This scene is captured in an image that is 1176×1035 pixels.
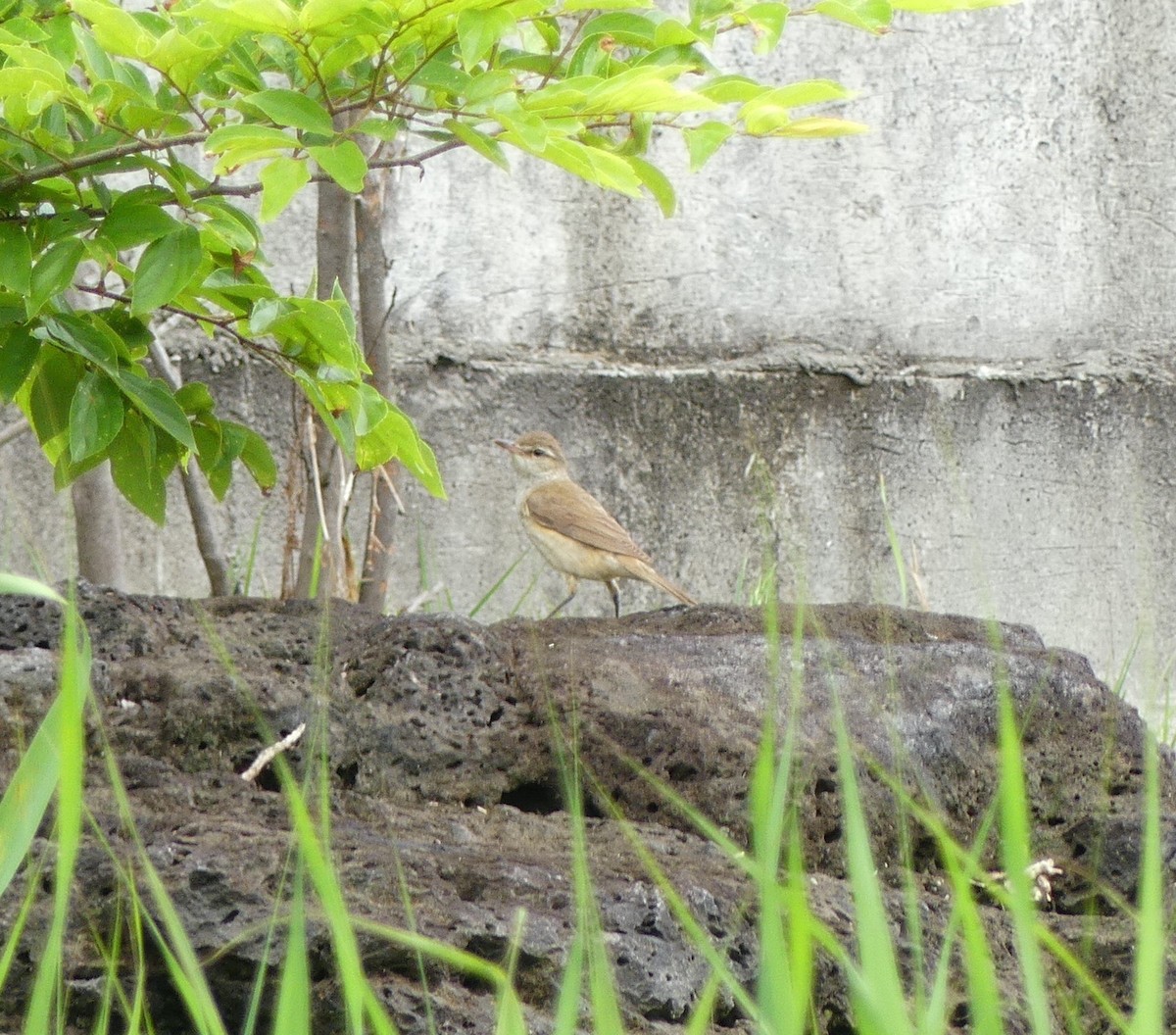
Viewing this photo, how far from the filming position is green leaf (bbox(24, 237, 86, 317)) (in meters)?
2.35

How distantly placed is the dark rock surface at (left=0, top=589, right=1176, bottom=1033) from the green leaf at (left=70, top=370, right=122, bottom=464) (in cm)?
35

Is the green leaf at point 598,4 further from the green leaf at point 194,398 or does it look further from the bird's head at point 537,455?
the bird's head at point 537,455

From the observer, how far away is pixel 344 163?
208 centimetres

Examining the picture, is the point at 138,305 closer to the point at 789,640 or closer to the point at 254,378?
the point at 789,640

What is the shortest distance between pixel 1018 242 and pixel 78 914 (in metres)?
4.08

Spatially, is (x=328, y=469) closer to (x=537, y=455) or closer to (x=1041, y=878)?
(x=537, y=455)

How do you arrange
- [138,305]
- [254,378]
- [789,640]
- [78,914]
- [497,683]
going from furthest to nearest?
[254,378] < [789,640] < [497,683] < [138,305] < [78,914]

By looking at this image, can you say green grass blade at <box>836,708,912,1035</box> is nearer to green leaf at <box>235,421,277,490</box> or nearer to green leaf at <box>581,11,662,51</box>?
green leaf at <box>581,11,662,51</box>

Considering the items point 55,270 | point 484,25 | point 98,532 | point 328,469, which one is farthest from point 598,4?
point 98,532

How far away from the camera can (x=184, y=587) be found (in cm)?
477

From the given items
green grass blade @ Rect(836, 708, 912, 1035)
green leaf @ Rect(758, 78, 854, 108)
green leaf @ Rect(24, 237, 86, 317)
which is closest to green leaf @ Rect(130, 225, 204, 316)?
green leaf @ Rect(24, 237, 86, 317)

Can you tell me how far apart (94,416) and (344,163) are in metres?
0.69

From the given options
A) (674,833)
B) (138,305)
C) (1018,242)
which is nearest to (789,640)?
(674,833)

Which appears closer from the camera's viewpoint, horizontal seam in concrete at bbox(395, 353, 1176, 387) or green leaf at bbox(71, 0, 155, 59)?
green leaf at bbox(71, 0, 155, 59)
